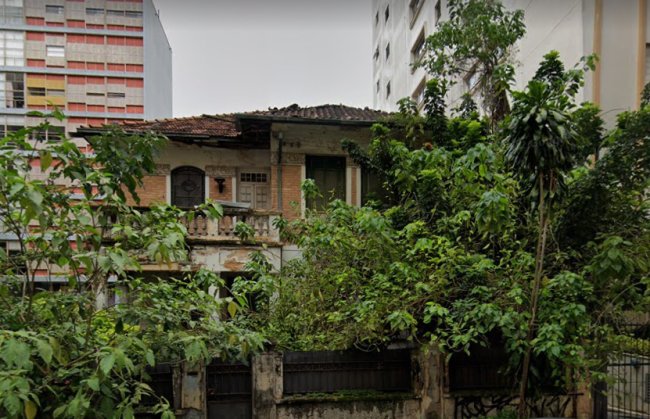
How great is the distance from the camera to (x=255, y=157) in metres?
11.1

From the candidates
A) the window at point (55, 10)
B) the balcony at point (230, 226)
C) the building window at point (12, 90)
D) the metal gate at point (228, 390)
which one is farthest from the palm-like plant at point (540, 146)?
the window at point (55, 10)

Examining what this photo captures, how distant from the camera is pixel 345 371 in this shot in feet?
19.7

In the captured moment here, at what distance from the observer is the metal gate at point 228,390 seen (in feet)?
18.9

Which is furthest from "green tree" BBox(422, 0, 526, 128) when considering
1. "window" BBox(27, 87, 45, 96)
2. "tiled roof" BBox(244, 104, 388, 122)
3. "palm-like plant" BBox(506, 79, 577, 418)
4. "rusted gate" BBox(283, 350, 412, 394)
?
"window" BBox(27, 87, 45, 96)

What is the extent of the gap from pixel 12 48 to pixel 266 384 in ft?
95.6

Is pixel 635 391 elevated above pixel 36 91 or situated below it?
below

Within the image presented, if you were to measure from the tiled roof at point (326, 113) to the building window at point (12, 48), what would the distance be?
22.8 m

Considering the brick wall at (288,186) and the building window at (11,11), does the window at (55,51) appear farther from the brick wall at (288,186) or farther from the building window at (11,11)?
the brick wall at (288,186)

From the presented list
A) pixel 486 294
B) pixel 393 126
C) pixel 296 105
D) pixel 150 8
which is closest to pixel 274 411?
pixel 486 294

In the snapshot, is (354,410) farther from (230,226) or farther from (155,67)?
(155,67)

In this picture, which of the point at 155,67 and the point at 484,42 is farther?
the point at 155,67

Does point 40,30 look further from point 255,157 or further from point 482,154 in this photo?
point 482,154

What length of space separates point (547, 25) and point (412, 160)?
698cm

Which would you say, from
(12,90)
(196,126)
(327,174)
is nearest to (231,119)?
(196,126)
